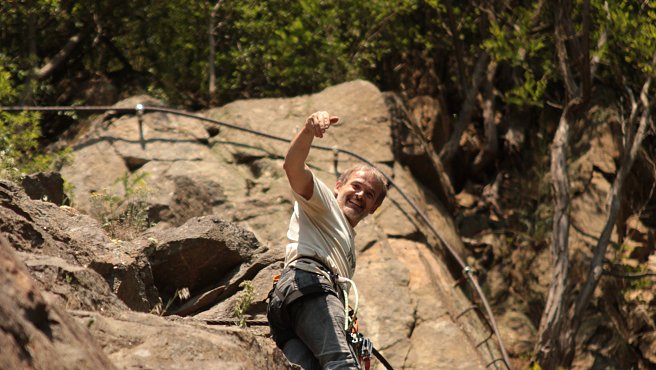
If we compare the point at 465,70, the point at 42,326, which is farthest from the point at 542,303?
the point at 42,326

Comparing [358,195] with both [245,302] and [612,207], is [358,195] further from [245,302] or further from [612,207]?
[612,207]

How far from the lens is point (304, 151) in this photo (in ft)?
16.0

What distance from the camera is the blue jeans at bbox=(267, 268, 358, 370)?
15.9ft

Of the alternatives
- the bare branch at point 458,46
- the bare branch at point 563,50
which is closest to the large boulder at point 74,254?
the bare branch at point 563,50

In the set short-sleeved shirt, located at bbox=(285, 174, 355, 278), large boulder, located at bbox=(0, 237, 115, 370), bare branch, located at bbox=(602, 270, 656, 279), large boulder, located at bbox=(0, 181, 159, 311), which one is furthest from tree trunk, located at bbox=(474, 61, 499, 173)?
large boulder, located at bbox=(0, 237, 115, 370)

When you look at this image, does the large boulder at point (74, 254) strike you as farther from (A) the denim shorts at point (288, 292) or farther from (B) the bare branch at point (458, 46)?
(B) the bare branch at point (458, 46)

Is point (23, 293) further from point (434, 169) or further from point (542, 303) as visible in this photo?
point (542, 303)

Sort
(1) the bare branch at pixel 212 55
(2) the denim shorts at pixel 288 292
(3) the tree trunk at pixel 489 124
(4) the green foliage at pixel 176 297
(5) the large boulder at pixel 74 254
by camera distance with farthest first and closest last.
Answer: (3) the tree trunk at pixel 489 124 → (1) the bare branch at pixel 212 55 → (4) the green foliage at pixel 176 297 → (2) the denim shorts at pixel 288 292 → (5) the large boulder at pixel 74 254

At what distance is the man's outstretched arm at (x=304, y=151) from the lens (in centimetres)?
475

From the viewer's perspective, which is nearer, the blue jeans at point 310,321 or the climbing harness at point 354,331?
the blue jeans at point 310,321

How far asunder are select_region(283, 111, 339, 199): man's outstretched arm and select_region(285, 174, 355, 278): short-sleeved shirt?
0.08 metres

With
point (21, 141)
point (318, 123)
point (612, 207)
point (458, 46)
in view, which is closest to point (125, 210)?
point (21, 141)

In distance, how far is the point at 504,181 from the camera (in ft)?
47.1

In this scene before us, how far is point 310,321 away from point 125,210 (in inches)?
156
